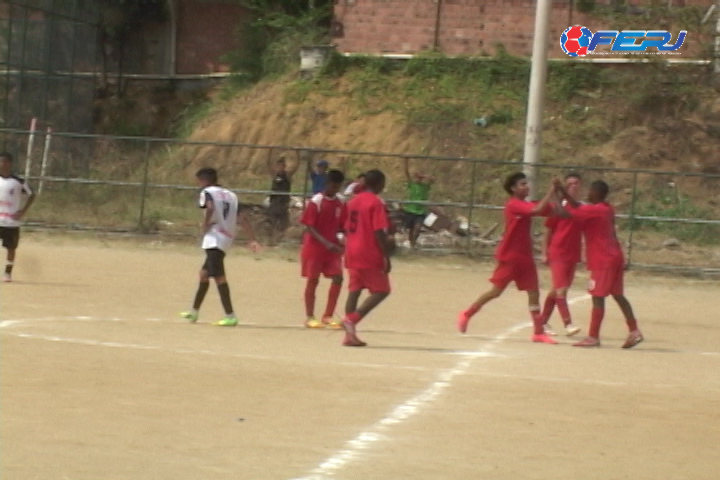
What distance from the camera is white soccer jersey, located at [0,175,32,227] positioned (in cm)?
1744

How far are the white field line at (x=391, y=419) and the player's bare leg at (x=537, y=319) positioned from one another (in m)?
0.93

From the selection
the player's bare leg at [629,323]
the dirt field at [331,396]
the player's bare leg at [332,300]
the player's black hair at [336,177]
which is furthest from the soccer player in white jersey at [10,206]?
the player's bare leg at [629,323]

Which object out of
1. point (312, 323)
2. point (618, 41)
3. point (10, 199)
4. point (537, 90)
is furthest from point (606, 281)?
point (618, 41)

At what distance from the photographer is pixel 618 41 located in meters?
33.4

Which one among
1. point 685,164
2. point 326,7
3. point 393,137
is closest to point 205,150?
point 393,137

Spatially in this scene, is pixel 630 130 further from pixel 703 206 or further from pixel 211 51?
pixel 211 51

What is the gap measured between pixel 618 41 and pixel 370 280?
73.3 ft

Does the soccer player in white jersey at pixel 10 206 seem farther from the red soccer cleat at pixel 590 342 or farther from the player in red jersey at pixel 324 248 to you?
the red soccer cleat at pixel 590 342

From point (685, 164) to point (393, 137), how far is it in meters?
6.93

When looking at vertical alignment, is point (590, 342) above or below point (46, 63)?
below

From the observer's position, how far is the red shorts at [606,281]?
1341cm

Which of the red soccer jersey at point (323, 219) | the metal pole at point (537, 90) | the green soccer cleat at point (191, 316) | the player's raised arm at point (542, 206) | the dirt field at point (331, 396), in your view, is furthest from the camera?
the metal pole at point (537, 90)

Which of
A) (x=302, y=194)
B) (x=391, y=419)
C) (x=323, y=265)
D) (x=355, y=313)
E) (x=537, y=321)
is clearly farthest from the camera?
(x=302, y=194)

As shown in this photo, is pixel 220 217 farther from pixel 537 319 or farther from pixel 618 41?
pixel 618 41
